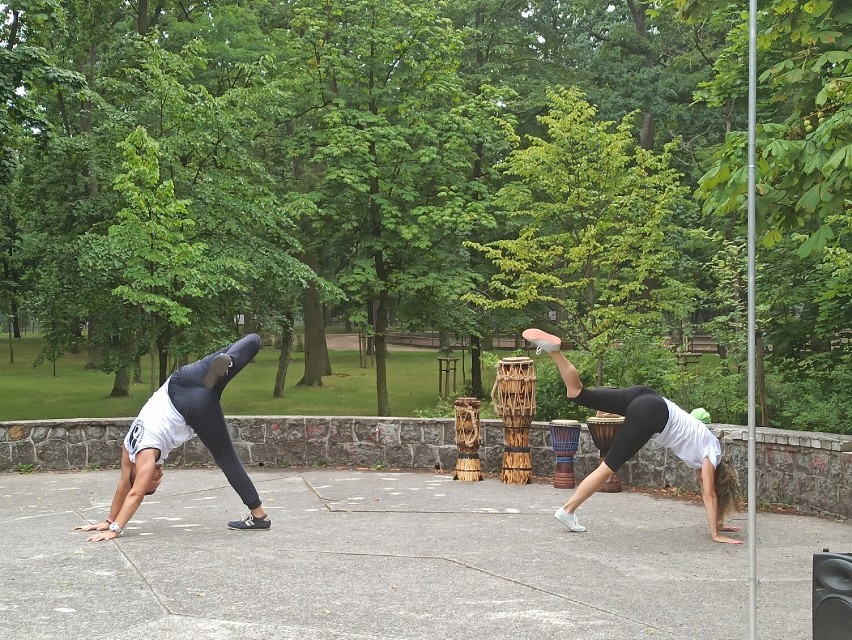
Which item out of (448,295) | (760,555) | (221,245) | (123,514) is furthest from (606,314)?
(123,514)

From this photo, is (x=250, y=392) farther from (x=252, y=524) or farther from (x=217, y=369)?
(x=217, y=369)

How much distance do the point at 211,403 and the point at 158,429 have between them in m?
0.49

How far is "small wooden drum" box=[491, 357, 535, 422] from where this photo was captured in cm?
1158

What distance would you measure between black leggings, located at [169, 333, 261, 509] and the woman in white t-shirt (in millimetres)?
2532

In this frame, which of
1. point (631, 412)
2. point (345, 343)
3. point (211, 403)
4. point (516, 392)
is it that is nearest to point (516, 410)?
point (516, 392)

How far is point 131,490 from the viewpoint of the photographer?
8.10 metres

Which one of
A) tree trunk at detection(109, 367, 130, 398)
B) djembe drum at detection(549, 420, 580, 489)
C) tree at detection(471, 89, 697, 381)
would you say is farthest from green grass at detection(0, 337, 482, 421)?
djembe drum at detection(549, 420, 580, 489)

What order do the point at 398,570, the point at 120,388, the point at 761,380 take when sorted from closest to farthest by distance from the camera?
the point at 398,570
the point at 761,380
the point at 120,388

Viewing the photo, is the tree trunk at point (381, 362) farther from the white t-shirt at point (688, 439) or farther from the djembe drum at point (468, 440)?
the white t-shirt at point (688, 439)

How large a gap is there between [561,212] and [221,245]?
6163 mm

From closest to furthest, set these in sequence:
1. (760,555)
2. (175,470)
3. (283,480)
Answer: (760,555) < (283,480) < (175,470)

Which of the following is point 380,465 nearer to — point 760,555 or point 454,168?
point 760,555

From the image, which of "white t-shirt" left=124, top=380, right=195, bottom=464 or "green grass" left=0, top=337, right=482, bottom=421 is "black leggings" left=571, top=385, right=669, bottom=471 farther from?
"green grass" left=0, top=337, right=482, bottom=421

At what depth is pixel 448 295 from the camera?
69.5 ft
